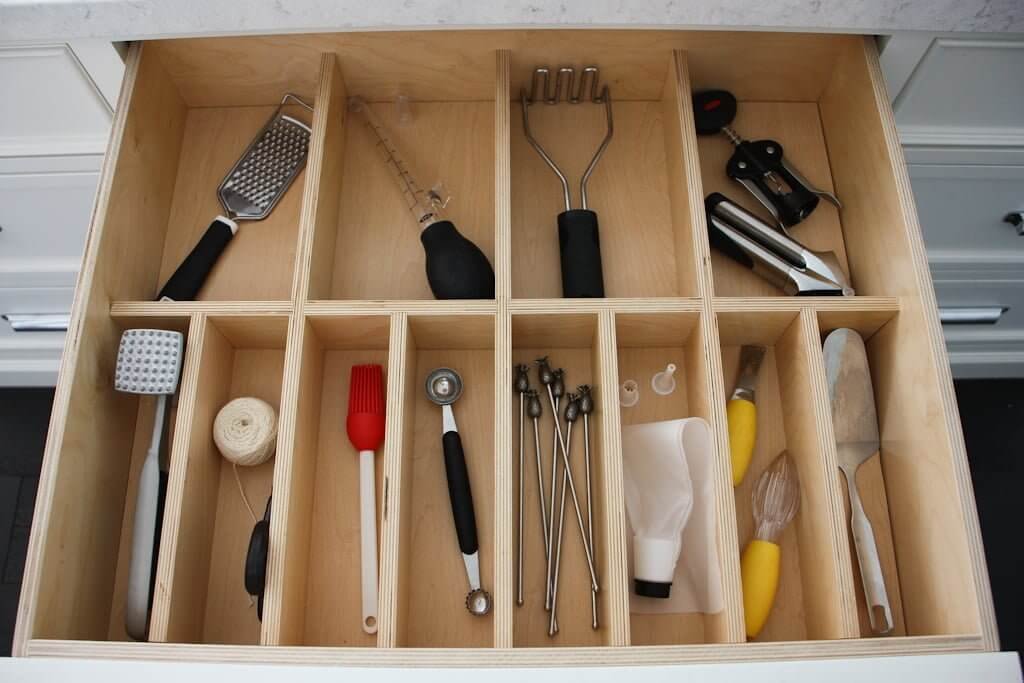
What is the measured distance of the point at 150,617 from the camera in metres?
0.93

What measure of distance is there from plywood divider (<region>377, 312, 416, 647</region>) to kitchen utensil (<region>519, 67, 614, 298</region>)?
25 cm

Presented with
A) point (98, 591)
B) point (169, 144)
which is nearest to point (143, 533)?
point (98, 591)

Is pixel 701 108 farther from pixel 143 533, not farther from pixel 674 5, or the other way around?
pixel 143 533

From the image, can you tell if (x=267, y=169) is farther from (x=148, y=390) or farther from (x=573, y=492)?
(x=573, y=492)

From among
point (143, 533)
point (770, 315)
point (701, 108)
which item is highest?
point (701, 108)

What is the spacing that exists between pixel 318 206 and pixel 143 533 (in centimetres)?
48

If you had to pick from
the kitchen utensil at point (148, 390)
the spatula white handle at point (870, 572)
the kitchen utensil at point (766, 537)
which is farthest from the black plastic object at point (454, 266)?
the spatula white handle at point (870, 572)

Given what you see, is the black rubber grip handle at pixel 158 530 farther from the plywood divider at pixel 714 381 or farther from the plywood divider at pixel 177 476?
the plywood divider at pixel 714 381

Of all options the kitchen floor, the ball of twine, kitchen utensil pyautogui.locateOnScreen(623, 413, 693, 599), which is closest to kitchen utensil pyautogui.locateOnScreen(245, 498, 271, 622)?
the ball of twine

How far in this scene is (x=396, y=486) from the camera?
3.05 ft

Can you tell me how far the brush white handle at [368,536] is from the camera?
98 centimetres

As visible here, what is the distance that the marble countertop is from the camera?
37.4 inches

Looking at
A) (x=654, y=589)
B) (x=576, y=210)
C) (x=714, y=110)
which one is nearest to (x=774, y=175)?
(x=714, y=110)

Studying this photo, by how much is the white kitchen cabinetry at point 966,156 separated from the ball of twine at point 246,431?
1018mm
